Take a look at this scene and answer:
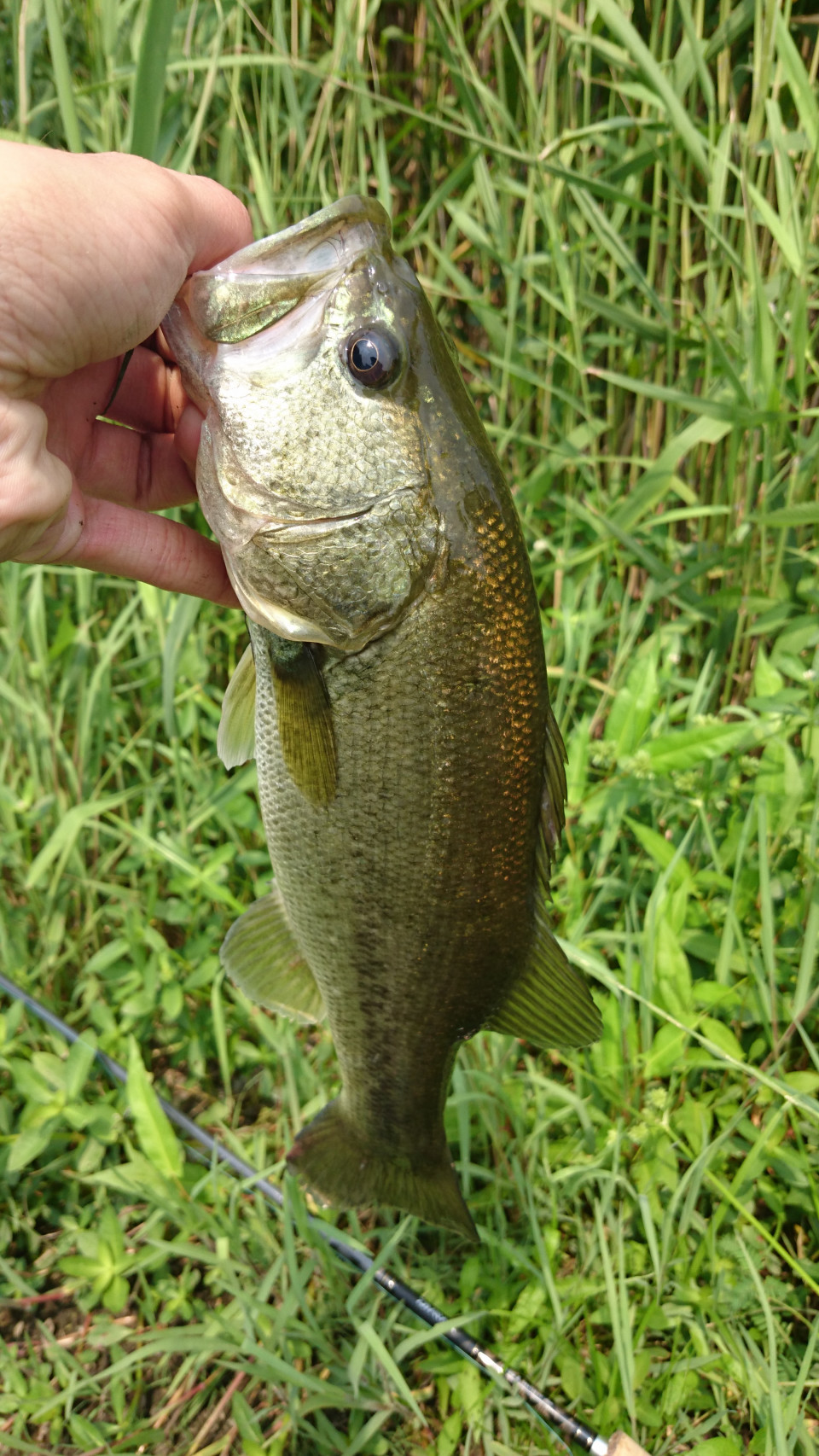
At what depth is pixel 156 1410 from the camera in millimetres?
2064

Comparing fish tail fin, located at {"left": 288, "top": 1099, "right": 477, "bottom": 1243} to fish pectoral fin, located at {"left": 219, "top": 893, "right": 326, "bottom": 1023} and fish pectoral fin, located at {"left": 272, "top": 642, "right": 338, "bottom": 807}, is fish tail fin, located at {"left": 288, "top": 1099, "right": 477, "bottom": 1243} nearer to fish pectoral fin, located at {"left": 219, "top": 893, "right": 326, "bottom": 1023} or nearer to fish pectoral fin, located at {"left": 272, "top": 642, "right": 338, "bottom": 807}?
fish pectoral fin, located at {"left": 219, "top": 893, "right": 326, "bottom": 1023}

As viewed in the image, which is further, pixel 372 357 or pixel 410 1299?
pixel 410 1299

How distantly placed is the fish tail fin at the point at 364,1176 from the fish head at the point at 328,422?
1.01 meters

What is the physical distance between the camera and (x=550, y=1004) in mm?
1676

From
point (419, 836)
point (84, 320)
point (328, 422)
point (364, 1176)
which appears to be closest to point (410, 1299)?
point (364, 1176)

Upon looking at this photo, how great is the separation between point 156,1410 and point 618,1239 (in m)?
1.06

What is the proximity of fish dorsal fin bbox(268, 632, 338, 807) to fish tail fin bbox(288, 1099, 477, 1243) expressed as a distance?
0.78 meters

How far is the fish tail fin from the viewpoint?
1.79m

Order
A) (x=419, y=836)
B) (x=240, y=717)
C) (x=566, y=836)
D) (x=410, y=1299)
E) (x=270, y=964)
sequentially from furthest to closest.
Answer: (x=566, y=836) < (x=410, y=1299) < (x=270, y=964) < (x=240, y=717) < (x=419, y=836)

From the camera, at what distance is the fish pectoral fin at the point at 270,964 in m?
1.81

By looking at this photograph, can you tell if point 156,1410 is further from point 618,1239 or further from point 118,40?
point 118,40

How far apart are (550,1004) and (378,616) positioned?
0.75 m

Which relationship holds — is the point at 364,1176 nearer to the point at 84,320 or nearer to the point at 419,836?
the point at 419,836

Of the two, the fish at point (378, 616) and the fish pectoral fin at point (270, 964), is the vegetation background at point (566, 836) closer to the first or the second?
the fish pectoral fin at point (270, 964)
